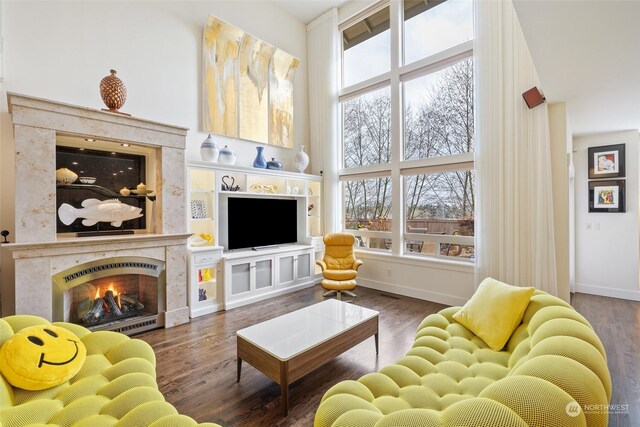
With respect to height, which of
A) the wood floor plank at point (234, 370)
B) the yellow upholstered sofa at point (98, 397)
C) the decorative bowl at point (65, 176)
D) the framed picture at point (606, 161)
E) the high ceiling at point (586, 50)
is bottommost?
the wood floor plank at point (234, 370)

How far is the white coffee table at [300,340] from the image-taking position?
6.30 feet

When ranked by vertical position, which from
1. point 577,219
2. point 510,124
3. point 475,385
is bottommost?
point 475,385

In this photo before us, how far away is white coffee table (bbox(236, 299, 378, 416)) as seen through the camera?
1920 millimetres

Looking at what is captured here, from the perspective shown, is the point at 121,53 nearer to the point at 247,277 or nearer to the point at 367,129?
the point at 247,277

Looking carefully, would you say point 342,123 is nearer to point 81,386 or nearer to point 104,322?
point 104,322

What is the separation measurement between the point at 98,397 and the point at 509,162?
4254 millimetres

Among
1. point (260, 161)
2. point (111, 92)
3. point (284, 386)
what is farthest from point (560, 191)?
point (111, 92)

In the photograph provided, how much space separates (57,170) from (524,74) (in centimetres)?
521

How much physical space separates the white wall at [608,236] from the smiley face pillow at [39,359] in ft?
19.9

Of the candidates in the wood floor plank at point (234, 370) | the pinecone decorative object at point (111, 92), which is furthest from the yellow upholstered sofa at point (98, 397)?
the pinecone decorative object at point (111, 92)

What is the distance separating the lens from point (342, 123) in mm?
5430

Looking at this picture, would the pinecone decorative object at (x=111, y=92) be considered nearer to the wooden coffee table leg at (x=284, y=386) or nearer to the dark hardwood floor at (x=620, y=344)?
the wooden coffee table leg at (x=284, y=386)

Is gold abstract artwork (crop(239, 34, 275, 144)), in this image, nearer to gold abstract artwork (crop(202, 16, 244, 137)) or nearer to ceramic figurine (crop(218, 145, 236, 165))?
gold abstract artwork (crop(202, 16, 244, 137))

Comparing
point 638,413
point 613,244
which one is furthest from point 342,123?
point 638,413
